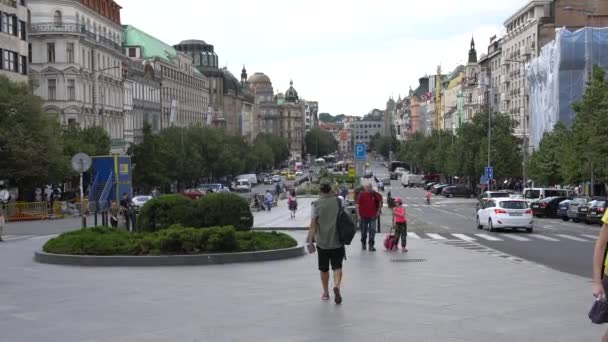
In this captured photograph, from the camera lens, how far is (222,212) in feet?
79.9

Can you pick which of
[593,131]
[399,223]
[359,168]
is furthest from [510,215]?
[593,131]

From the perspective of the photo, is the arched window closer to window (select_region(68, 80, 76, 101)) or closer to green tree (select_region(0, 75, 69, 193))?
window (select_region(68, 80, 76, 101))

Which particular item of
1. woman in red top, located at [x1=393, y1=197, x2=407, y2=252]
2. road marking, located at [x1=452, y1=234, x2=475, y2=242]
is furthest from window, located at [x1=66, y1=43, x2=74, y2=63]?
woman in red top, located at [x1=393, y1=197, x2=407, y2=252]

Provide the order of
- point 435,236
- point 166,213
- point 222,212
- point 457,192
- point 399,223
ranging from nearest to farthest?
1. point 222,212
2. point 166,213
3. point 399,223
4. point 435,236
5. point 457,192

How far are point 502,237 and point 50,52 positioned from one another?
185 feet

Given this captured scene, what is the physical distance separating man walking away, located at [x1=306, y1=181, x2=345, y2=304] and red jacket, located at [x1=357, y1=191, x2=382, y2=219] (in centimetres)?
1045

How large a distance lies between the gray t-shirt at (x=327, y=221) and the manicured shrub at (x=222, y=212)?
10311 mm

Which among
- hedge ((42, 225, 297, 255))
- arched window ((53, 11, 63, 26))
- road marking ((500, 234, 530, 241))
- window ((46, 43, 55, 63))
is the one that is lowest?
road marking ((500, 234, 530, 241))

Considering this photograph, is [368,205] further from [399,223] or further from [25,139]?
[25,139]

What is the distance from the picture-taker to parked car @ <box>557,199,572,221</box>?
4994cm

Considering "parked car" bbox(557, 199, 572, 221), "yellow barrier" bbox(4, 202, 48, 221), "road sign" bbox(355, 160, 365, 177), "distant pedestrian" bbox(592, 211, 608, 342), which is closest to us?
"distant pedestrian" bbox(592, 211, 608, 342)

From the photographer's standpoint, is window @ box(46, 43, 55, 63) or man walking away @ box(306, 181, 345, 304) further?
window @ box(46, 43, 55, 63)

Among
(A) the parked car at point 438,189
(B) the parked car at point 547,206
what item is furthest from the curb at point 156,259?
(A) the parked car at point 438,189

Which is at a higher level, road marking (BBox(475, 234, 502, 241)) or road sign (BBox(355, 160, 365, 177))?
road sign (BBox(355, 160, 365, 177))
